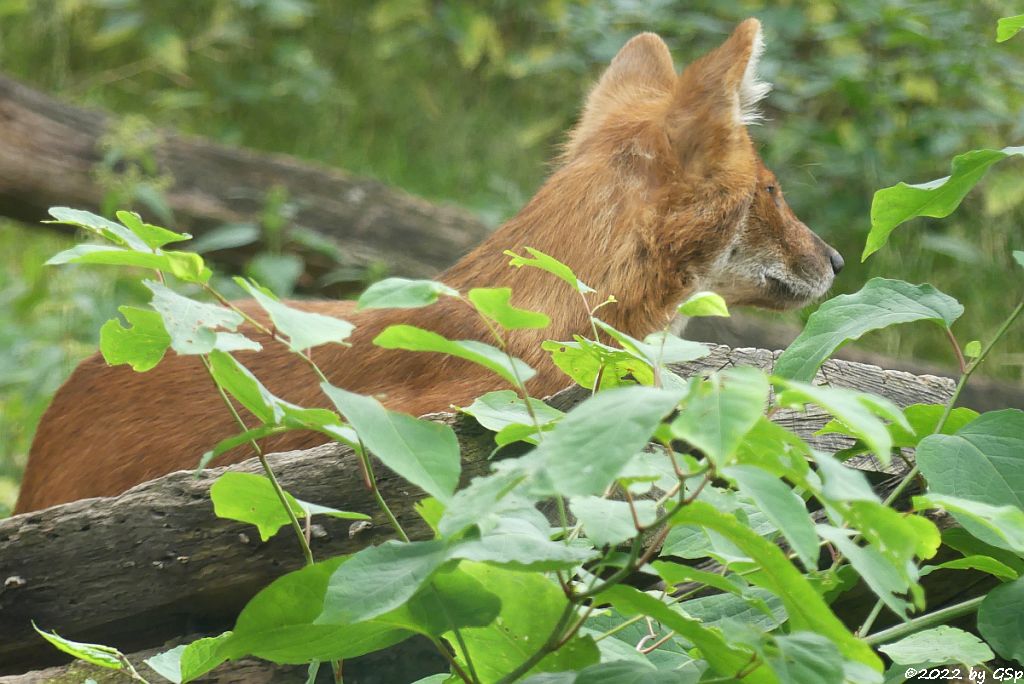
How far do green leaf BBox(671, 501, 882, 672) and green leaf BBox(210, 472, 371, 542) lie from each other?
42 centimetres

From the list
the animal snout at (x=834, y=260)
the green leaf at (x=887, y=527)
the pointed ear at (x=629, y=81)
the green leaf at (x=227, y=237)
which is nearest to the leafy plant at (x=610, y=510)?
the green leaf at (x=887, y=527)

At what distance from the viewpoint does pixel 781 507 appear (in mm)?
1080

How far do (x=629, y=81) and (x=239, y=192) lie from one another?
2306 millimetres

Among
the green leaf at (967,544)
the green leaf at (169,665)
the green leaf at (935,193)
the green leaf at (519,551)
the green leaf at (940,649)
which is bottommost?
the green leaf at (169,665)

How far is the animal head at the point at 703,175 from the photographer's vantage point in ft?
10.3

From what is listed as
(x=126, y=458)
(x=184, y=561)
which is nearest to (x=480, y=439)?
(x=184, y=561)

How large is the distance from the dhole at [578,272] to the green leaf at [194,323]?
1298 mm

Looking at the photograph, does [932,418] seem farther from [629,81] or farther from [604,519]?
[629,81]

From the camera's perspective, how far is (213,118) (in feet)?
23.6

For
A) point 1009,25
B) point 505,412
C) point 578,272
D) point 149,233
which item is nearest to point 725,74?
point 578,272

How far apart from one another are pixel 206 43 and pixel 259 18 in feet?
1.74

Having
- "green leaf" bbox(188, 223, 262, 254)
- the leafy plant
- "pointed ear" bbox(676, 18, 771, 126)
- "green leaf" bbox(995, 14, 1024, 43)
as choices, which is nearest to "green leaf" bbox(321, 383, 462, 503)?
the leafy plant

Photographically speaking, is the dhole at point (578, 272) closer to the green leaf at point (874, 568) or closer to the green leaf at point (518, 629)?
the green leaf at point (518, 629)

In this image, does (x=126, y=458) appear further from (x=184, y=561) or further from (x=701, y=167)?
Answer: (x=701, y=167)
